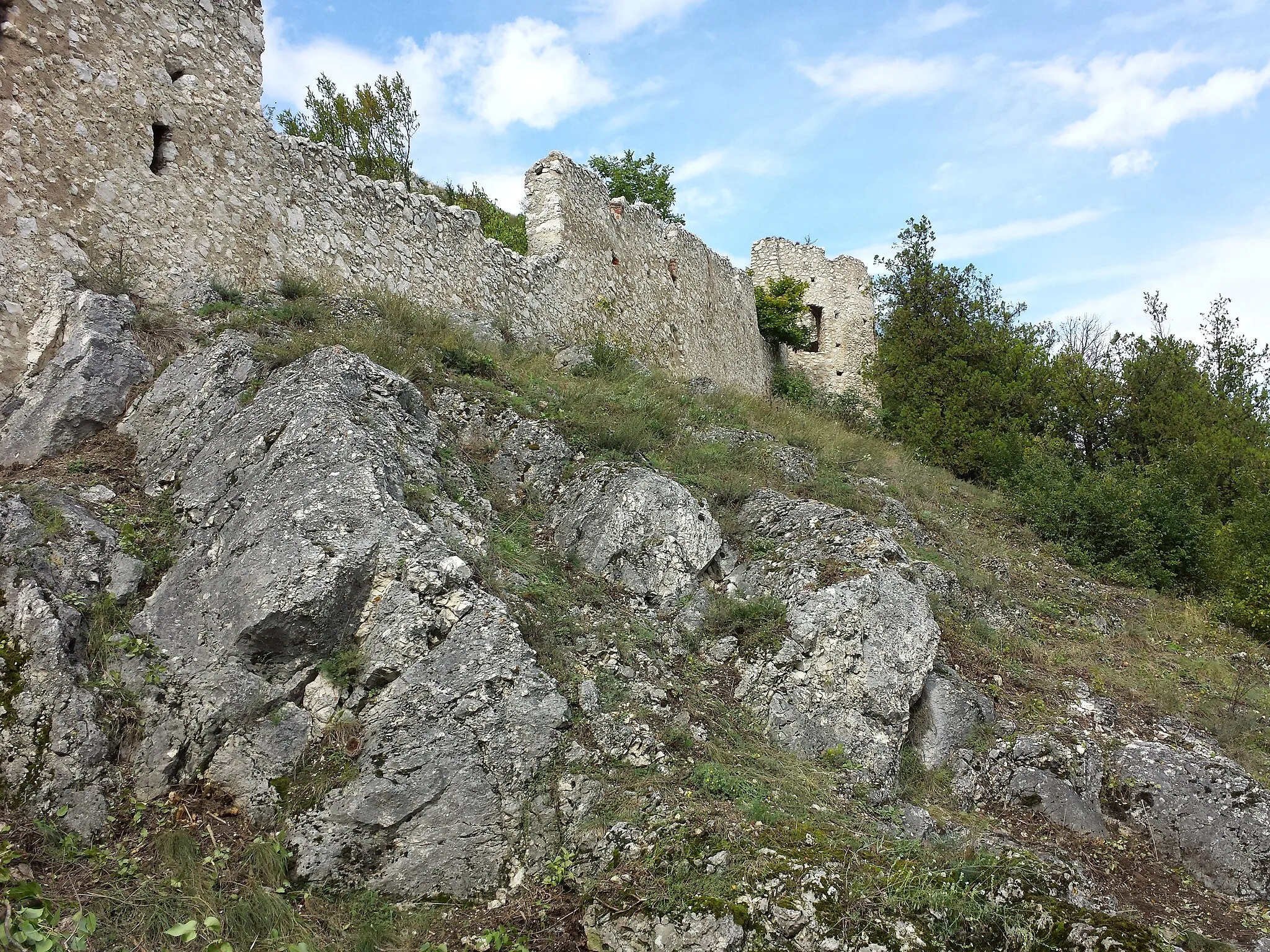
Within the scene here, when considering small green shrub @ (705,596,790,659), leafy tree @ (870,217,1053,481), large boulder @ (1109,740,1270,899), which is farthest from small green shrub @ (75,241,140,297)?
leafy tree @ (870,217,1053,481)

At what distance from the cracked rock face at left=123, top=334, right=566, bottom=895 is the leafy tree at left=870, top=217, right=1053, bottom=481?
1330cm

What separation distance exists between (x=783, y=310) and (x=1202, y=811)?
722 inches

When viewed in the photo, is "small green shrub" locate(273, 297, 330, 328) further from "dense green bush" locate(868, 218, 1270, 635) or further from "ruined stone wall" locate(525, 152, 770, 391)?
"dense green bush" locate(868, 218, 1270, 635)

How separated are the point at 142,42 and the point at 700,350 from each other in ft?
40.3

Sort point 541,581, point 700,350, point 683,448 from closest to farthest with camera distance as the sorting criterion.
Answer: point 541,581 → point 683,448 → point 700,350

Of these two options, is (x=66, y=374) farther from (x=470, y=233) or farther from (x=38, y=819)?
(x=470, y=233)

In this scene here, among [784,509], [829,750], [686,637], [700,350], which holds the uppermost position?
[700,350]

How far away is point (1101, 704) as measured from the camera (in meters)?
7.79

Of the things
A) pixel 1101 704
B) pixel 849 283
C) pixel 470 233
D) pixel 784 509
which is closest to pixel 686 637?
pixel 784 509

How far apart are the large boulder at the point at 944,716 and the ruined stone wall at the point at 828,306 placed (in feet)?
58.7

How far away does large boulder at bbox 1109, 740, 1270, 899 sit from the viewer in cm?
615

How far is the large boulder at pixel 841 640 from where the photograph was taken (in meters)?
6.32

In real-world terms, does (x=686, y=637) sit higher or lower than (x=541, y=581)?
lower

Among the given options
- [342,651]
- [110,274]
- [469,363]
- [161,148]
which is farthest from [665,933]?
[161,148]
